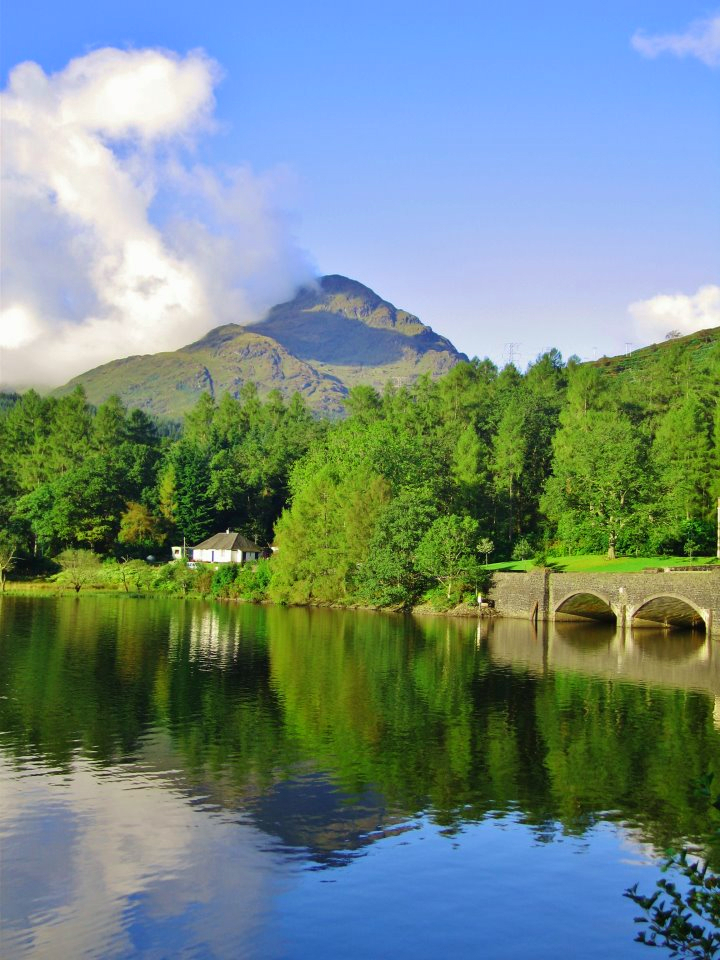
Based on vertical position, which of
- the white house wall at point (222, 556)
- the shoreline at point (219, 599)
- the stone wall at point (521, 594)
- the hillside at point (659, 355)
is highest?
the hillside at point (659, 355)

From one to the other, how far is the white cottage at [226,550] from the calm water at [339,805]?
202 ft

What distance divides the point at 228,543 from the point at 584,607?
50784mm

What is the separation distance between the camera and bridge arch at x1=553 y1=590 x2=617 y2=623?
65.4m

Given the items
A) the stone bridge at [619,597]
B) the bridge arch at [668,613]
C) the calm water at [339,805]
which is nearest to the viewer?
the calm water at [339,805]

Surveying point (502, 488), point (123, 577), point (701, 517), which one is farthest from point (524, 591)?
point (123, 577)

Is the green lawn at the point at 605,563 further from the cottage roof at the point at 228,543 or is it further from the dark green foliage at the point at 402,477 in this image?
the cottage roof at the point at 228,543

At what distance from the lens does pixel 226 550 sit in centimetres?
10619

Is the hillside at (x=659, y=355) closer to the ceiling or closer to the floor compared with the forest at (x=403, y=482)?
closer to the ceiling

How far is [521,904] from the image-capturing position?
16797 mm

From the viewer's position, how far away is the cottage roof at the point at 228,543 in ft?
350

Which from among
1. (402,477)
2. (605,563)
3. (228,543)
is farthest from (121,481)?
(605,563)

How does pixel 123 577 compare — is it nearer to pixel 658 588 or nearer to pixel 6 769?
pixel 658 588

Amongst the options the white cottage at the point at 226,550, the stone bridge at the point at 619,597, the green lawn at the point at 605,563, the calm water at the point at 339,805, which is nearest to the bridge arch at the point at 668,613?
the stone bridge at the point at 619,597

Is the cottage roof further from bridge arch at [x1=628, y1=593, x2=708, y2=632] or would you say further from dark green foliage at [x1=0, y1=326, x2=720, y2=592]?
bridge arch at [x1=628, y1=593, x2=708, y2=632]
